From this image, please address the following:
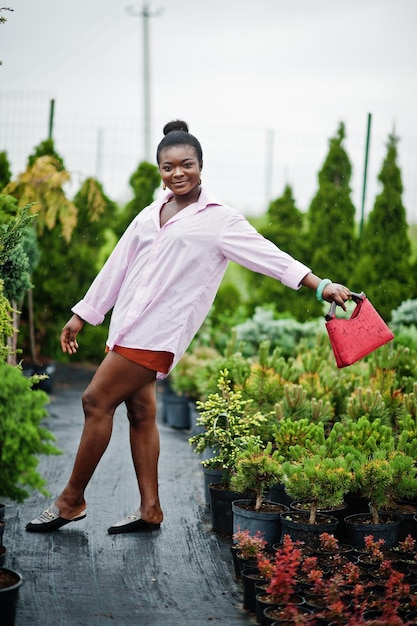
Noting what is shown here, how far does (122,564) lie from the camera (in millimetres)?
3838

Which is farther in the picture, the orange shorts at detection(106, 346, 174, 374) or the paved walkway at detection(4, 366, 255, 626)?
the orange shorts at detection(106, 346, 174, 374)

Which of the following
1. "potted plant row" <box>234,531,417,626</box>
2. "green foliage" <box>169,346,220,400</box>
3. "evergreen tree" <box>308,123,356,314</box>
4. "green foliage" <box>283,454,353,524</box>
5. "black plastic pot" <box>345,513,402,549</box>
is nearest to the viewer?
"potted plant row" <box>234,531,417,626</box>

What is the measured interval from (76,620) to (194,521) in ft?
4.97

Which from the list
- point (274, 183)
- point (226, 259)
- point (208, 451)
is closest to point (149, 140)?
point (274, 183)

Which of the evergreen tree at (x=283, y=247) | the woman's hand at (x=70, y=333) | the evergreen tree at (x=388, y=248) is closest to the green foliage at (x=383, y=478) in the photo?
the woman's hand at (x=70, y=333)

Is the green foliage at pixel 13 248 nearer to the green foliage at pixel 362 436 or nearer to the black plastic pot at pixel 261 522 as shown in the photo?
the black plastic pot at pixel 261 522

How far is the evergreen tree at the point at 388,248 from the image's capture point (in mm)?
9273

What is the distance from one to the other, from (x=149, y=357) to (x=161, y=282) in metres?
0.38

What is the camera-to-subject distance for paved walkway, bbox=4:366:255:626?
329 cm

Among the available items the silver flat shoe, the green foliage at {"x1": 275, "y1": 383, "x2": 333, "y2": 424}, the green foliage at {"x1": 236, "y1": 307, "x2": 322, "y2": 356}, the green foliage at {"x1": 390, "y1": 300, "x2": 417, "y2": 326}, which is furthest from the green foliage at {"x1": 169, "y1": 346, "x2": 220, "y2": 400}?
the silver flat shoe

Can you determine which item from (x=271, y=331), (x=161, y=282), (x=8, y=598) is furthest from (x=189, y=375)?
(x=8, y=598)

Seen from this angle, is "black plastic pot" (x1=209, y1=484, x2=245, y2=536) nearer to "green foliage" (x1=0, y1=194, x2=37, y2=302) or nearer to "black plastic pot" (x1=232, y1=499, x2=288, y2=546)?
"black plastic pot" (x1=232, y1=499, x2=288, y2=546)

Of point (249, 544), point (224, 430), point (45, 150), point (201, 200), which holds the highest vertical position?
point (45, 150)

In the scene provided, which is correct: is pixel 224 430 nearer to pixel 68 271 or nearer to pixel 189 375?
pixel 189 375
